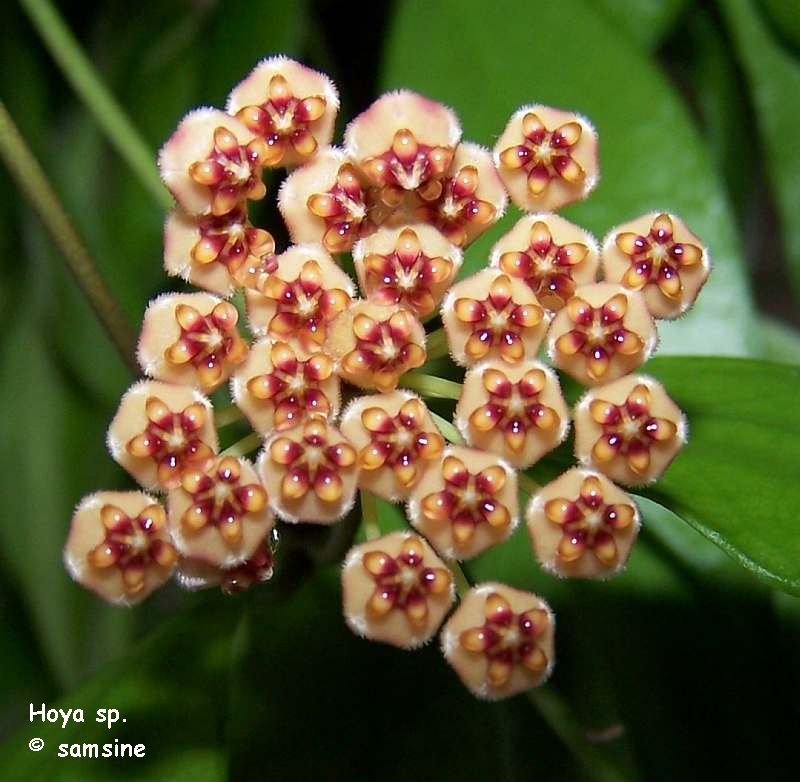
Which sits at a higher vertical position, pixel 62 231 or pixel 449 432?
pixel 62 231

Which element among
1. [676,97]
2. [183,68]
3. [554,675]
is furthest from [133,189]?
[554,675]

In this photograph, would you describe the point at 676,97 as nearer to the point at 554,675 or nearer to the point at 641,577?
the point at 641,577

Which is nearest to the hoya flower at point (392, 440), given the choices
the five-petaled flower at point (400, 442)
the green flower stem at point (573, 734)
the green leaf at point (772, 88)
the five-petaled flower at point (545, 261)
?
the five-petaled flower at point (400, 442)

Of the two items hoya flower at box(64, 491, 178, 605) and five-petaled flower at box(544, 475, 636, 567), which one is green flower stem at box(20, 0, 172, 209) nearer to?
hoya flower at box(64, 491, 178, 605)

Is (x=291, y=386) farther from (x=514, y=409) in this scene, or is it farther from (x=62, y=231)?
(x=62, y=231)

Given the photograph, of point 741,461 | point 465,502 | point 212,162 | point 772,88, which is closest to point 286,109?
point 212,162

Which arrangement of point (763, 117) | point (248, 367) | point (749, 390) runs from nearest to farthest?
point (248, 367) → point (749, 390) → point (763, 117)

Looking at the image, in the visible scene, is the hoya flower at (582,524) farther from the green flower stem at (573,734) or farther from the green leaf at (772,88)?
the green leaf at (772,88)

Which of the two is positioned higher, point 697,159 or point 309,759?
point 697,159
